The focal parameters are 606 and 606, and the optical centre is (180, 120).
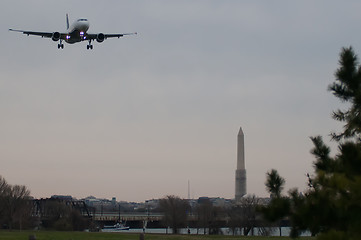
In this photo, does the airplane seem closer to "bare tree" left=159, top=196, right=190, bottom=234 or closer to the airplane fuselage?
the airplane fuselage

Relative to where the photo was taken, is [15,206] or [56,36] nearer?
[56,36]

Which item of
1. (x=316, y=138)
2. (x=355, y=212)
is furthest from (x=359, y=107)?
(x=355, y=212)

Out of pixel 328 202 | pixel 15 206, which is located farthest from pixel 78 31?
pixel 328 202

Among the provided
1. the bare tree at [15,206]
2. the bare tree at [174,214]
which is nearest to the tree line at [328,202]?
the bare tree at [15,206]

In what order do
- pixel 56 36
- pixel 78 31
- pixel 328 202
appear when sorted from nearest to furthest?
pixel 328 202 → pixel 78 31 → pixel 56 36

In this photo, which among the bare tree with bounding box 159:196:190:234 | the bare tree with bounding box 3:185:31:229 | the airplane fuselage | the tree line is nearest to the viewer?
the tree line

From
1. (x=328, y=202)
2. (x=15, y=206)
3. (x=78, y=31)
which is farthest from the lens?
(x=15, y=206)

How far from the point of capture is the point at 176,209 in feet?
370

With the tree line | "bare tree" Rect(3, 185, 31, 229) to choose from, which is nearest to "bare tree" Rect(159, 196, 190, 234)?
"bare tree" Rect(3, 185, 31, 229)

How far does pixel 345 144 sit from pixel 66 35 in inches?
2228

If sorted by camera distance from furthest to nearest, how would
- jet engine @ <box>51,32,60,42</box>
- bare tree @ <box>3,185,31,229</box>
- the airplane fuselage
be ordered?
bare tree @ <box>3,185,31,229</box> < jet engine @ <box>51,32,60,42</box> < the airplane fuselage

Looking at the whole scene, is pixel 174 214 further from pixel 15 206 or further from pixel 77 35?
pixel 77 35

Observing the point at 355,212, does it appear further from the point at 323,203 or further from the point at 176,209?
the point at 176,209

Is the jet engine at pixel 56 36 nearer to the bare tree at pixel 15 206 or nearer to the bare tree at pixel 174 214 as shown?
the bare tree at pixel 15 206
